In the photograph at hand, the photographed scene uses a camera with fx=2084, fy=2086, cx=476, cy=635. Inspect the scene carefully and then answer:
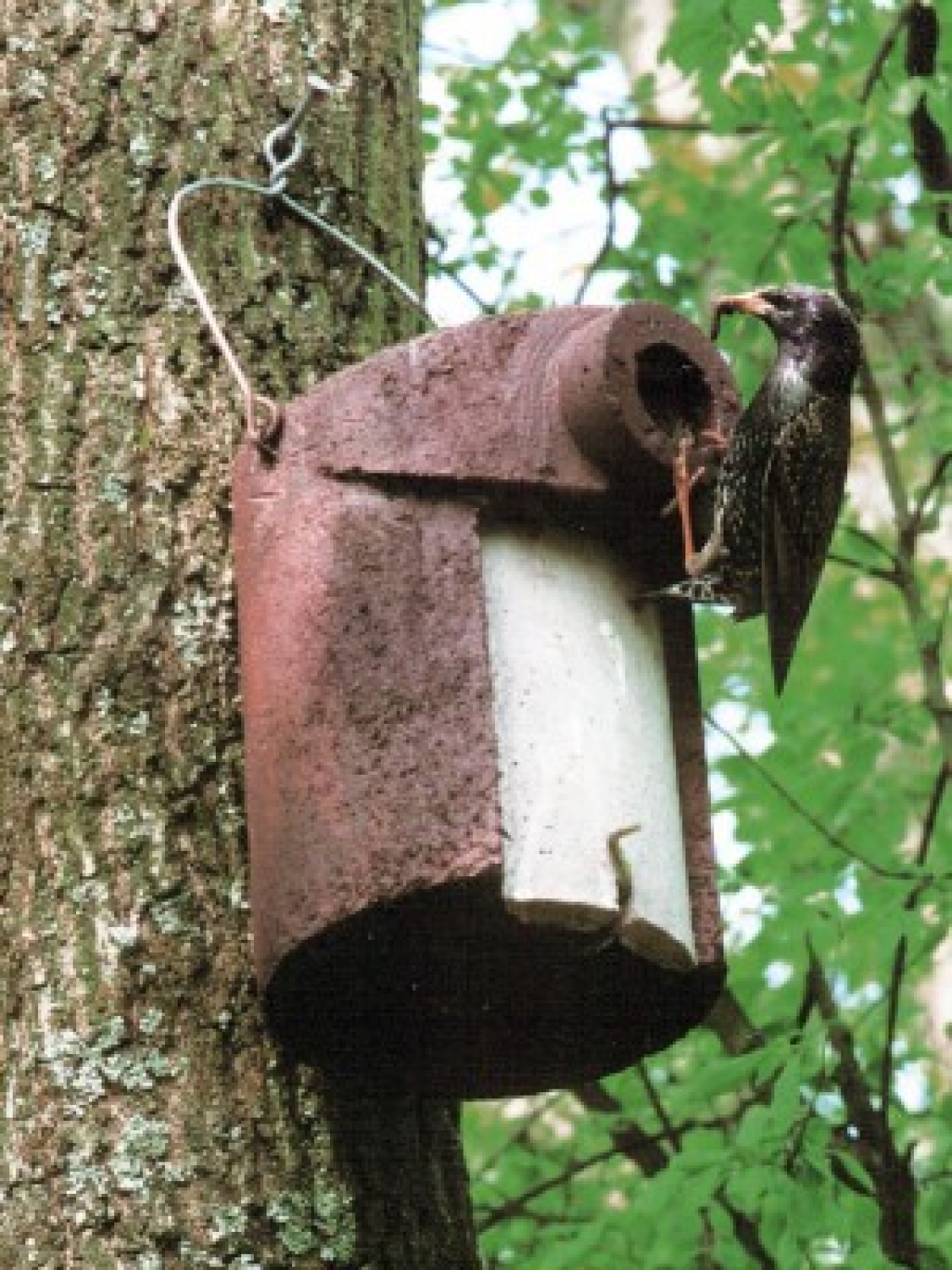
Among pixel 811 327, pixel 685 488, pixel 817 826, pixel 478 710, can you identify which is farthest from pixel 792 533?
pixel 817 826

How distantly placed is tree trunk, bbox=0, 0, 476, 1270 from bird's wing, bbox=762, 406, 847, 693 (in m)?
0.52

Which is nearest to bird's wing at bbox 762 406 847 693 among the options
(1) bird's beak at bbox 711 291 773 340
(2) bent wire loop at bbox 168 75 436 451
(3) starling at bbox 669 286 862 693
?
(3) starling at bbox 669 286 862 693

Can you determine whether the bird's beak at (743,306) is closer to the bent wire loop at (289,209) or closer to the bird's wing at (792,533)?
the bird's wing at (792,533)

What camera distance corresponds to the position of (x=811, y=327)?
2816 mm

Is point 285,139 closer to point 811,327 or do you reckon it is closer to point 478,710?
point 811,327

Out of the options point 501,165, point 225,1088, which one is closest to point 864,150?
point 501,165

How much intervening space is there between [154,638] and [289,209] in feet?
2.05

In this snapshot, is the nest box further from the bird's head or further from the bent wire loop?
the bird's head

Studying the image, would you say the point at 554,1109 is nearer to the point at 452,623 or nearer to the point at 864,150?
the point at 864,150

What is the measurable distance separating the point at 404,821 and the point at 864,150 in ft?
9.29

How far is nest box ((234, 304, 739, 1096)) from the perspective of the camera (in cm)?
202

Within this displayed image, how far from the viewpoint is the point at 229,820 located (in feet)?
7.14

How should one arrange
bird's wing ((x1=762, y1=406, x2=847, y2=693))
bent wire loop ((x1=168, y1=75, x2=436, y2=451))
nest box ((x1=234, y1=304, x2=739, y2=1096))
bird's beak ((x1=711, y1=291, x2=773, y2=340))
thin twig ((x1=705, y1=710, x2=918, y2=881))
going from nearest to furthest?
nest box ((x1=234, y1=304, x2=739, y2=1096))
bent wire loop ((x1=168, y1=75, x2=436, y2=451))
bird's wing ((x1=762, y1=406, x2=847, y2=693))
bird's beak ((x1=711, y1=291, x2=773, y2=340))
thin twig ((x1=705, y1=710, x2=918, y2=881))

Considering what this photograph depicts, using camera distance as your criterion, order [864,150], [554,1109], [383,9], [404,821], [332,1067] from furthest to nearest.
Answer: [554,1109] < [864,150] < [383,9] < [332,1067] < [404,821]
